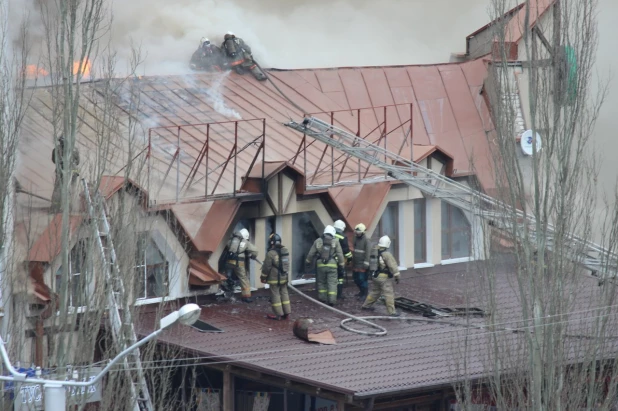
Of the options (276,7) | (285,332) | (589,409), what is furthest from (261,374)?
(276,7)

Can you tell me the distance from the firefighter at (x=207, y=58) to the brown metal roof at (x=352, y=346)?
648cm

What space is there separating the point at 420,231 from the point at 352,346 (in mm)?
6452

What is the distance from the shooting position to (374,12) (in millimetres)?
32719

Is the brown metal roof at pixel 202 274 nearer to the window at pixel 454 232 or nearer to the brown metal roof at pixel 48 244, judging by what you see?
the brown metal roof at pixel 48 244

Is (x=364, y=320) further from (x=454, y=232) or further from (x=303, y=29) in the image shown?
(x=303, y=29)

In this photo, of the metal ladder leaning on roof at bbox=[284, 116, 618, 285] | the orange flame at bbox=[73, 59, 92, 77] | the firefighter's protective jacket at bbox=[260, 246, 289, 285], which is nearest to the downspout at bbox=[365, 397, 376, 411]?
the firefighter's protective jacket at bbox=[260, 246, 289, 285]

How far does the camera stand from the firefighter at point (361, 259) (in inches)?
885

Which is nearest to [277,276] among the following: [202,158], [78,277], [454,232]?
[202,158]

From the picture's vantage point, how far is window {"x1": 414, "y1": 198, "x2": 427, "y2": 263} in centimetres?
2558

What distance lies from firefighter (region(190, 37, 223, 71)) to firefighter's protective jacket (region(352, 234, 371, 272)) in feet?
20.8

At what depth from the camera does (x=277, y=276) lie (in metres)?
21.0

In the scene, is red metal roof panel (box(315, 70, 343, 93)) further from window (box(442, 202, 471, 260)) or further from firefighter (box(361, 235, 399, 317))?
firefighter (box(361, 235, 399, 317))

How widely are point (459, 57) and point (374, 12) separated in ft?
9.54

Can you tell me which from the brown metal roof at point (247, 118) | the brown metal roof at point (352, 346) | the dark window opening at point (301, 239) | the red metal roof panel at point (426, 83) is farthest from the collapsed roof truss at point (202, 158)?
A: the red metal roof panel at point (426, 83)
